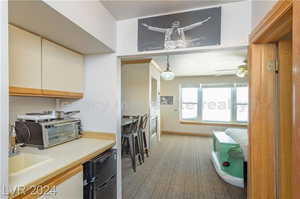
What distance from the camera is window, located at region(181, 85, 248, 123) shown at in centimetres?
541

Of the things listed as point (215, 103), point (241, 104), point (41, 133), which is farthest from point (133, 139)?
point (241, 104)

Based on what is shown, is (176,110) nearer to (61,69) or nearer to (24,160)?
(61,69)

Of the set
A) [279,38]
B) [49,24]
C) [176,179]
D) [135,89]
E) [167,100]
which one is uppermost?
[49,24]

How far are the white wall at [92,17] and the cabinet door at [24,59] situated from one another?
47 centimetres

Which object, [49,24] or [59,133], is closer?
[49,24]

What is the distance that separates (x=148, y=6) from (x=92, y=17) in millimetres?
560

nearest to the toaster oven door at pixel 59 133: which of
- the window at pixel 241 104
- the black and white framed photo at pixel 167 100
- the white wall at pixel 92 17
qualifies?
the white wall at pixel 92 17

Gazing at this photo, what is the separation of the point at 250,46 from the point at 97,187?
6.15 feet

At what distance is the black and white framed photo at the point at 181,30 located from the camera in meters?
1.43

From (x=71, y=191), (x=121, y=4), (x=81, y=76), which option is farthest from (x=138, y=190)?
(x=121, y=4)

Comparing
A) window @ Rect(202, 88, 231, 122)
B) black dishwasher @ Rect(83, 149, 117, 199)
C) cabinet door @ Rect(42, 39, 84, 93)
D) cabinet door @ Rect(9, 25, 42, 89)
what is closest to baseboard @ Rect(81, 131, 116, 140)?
black dishwasher @ Rect(83, 149, 117, 199)

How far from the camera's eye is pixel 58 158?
3.84 ft

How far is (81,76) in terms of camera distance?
1837 mm

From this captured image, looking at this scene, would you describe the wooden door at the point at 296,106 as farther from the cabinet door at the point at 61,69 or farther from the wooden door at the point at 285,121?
the cabinet door at the point at 61,69
